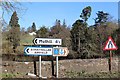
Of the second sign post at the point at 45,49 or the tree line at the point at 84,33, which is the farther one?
the tree line at the point at 84,33

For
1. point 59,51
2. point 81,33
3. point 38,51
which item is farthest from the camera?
point 81,33

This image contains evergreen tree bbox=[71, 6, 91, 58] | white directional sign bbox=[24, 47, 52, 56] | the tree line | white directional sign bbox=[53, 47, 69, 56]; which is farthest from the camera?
evergreen tree bbox=[71, 6, 91, 58]

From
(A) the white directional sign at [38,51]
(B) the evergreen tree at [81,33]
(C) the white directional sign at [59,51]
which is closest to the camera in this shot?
(A) the white directional sign at [38,51]

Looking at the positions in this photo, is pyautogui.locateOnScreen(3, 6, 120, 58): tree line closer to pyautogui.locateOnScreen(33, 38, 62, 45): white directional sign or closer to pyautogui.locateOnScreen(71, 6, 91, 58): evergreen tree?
pyautogui.locateOnScreen(71, 6, 91, 58): evergreen tree

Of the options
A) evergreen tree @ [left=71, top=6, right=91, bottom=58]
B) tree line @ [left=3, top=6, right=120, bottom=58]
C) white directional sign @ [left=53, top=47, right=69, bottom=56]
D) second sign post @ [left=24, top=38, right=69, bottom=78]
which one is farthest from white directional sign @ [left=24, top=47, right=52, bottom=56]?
evergreen tree @ [left=71, top=6, right=91, bottom=58]

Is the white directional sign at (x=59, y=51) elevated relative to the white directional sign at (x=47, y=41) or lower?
lower

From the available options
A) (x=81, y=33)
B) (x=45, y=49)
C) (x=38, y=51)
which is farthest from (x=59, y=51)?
(x=81, y=33)

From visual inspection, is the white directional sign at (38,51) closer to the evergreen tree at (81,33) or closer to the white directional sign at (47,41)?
the white directional sign at (47,41)

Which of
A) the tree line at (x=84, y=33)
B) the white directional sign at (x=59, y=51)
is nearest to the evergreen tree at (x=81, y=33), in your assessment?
the tree line at (x=84, y=33)

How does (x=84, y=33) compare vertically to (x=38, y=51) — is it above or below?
above

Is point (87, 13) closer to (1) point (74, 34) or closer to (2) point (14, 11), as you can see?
(1) point (74, 34)

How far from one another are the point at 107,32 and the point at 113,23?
172 centimetres

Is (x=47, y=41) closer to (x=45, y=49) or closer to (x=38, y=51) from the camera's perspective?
(x=45, y=49)

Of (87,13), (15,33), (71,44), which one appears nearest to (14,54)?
(15,33)
